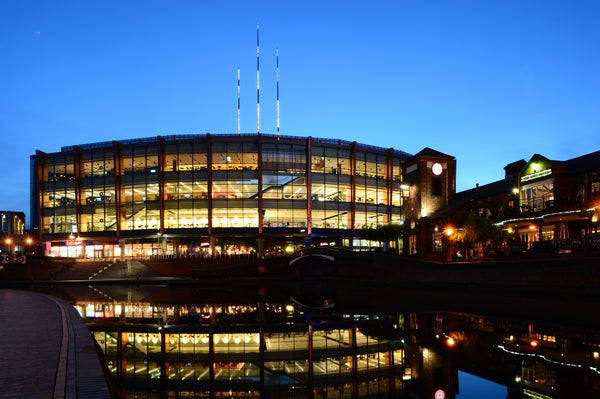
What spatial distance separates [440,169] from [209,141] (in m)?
39.3

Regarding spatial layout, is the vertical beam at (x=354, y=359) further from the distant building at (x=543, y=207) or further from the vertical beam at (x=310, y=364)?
the distant building at (x=543, y=207)

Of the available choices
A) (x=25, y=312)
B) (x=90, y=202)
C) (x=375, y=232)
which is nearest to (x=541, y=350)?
(x=25, y=312)

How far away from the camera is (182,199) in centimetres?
7994

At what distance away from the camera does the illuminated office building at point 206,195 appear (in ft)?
260

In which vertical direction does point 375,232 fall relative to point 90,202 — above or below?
below

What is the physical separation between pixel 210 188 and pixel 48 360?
229 feet

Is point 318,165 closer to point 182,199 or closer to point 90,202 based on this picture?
point 182,199

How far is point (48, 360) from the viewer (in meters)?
9.71

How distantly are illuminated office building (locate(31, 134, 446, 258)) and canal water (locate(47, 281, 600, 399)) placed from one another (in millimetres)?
55156

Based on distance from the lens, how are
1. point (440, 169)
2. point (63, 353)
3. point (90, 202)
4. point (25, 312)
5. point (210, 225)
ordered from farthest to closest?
point (90, 202), point (210, 225), point (440, 169), point (25, 312), point (63, 353)

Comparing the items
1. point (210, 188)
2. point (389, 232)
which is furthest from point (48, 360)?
point (210, 188)

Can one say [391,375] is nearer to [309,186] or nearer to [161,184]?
[309,186]

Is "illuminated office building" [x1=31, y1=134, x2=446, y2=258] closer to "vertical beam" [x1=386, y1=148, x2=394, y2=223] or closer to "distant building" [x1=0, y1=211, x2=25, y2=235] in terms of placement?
"vertical beam" [x1=386, y1=148, x2=394, y2=223]

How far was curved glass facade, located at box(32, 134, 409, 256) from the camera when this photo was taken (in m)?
79.2
